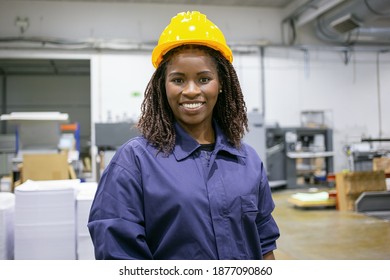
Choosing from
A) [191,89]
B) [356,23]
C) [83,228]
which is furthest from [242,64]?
[191,89]

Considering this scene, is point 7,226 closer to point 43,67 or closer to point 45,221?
point 45,221

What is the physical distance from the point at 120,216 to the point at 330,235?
103 inches

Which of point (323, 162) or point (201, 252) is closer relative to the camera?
point (201, 252)

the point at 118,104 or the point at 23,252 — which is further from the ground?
the point at 118,104

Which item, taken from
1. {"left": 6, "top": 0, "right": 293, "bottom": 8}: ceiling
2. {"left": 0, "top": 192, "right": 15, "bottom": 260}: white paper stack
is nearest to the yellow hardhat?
{"left": 0, "top": 192, "right": 15, "bottom": 260}: white paper stack

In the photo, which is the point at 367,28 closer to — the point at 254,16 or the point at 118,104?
the point at 254,16

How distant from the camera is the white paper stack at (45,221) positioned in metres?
1.53

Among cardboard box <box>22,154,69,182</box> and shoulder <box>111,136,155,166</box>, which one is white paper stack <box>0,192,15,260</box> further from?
shoulder <box>111,136,155,166</box>

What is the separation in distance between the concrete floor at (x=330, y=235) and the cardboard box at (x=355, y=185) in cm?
13

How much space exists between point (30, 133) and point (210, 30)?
259cm

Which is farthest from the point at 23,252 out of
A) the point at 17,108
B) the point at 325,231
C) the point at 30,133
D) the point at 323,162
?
the point at 17,108

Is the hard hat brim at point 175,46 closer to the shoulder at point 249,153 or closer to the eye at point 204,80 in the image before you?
the eye at point 204,80

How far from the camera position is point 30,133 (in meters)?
2.93

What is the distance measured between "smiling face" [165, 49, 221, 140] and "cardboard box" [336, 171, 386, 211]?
3.35 metres
